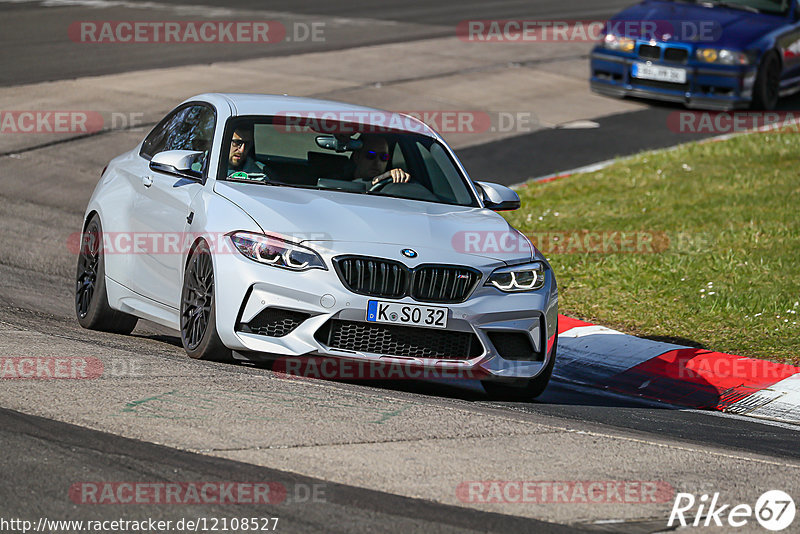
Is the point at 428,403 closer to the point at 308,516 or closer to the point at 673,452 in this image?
the point at 673,452

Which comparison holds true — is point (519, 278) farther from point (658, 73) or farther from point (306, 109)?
point (658, 73)

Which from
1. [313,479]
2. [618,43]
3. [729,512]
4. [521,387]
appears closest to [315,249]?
[521,387]

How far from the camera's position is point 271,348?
7105 millimetres

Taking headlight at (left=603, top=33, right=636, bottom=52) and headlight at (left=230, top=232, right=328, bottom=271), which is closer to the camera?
headlight at (left=230, top=232, right=328, bottom=271)

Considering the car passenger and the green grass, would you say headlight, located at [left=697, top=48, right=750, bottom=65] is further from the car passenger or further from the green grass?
the car passenger

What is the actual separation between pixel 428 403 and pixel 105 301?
2.84 metres

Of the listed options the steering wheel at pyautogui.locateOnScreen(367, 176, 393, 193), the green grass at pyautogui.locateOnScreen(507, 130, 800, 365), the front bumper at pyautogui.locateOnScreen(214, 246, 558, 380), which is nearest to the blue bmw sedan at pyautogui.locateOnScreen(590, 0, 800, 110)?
the green grass at pyautogui.locateOnScreen(507, 130, 800, 365)

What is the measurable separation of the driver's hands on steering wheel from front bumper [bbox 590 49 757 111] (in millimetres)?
11002

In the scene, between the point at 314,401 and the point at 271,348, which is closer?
the point at 314,401

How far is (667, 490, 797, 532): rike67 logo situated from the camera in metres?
5.14

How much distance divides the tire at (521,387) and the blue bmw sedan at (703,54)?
37.7 feet

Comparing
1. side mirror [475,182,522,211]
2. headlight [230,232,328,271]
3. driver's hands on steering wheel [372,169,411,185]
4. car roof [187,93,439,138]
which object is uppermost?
car roof [187,93,439,138]

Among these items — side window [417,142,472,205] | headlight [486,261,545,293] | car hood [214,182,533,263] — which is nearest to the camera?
car hood [214,182,533,263]

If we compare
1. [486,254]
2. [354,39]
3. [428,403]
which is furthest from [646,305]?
[354,39]
